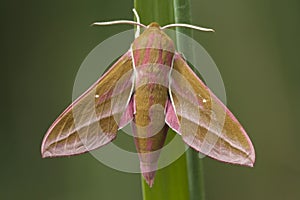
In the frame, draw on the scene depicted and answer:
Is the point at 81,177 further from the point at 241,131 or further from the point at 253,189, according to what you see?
the point at 241,131

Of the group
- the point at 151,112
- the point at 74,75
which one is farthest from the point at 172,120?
the point at 74,75

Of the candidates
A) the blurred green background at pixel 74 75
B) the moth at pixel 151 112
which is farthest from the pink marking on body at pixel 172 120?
the blurred green background at pixel 74 75

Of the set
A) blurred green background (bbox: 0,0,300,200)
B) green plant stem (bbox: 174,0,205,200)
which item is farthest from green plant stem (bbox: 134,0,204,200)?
blurred green background (bbox: 0,0,300,200)

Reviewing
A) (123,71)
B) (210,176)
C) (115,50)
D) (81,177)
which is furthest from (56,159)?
(123,71)

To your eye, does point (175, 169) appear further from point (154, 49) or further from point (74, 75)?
point (74, 75)

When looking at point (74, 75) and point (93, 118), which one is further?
point (74, 75)

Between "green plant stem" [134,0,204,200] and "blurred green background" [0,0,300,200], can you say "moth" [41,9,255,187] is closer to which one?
"green plant stem" [134,0,204,200]
